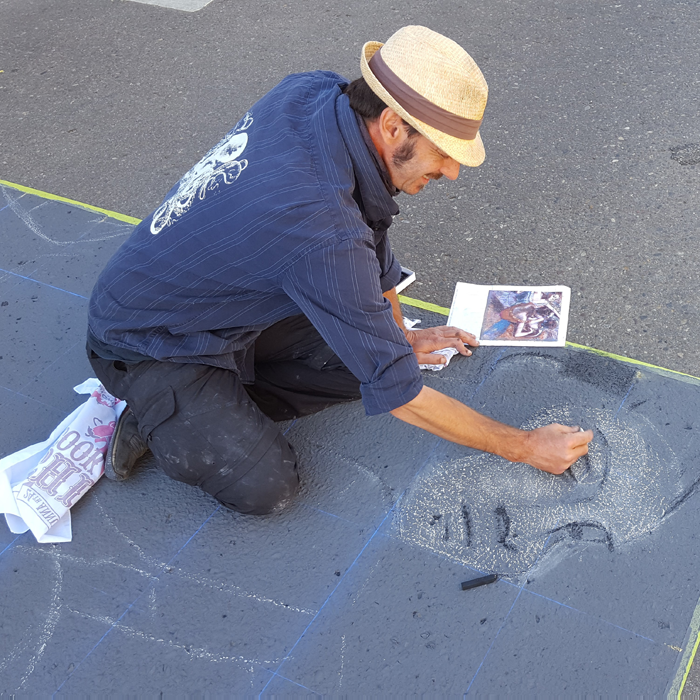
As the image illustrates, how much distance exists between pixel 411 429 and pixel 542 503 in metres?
0.54

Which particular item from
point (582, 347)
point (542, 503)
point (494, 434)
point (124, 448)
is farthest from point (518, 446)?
point (124, 448)

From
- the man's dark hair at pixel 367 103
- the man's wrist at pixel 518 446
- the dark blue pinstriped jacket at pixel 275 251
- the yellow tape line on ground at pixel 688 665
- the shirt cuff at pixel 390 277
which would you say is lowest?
the yellow tape line on ground at pixel 688 665

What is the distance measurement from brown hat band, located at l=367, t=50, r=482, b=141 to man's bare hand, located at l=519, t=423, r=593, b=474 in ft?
3.22

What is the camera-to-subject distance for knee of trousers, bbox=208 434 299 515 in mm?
2465

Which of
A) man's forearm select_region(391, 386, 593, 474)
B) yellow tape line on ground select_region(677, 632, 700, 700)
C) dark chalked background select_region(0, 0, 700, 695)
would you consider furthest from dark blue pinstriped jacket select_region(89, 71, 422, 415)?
yellow tape line on ground select_region(677, 632, 700, 700)

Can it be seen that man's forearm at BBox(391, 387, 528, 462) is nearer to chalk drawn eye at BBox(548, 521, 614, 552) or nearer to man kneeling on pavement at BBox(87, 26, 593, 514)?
man kneeling on pavement at BBox(87, 26, 593, 514)

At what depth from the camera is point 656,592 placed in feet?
7.25

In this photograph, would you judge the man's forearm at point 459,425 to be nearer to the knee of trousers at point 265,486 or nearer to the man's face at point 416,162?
the knee of trousers at point 265,486

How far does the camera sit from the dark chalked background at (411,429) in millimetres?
2189

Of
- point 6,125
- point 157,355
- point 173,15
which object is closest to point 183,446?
point 157,355

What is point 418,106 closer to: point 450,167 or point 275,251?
point 450,167

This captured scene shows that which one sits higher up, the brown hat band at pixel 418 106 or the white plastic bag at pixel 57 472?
the brown hat band at pixel 418 106

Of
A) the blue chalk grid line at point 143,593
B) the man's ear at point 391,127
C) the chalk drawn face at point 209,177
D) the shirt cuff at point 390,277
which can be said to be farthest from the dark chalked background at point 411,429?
the man's ear at point 391,127

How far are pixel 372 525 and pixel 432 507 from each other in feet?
0.67
